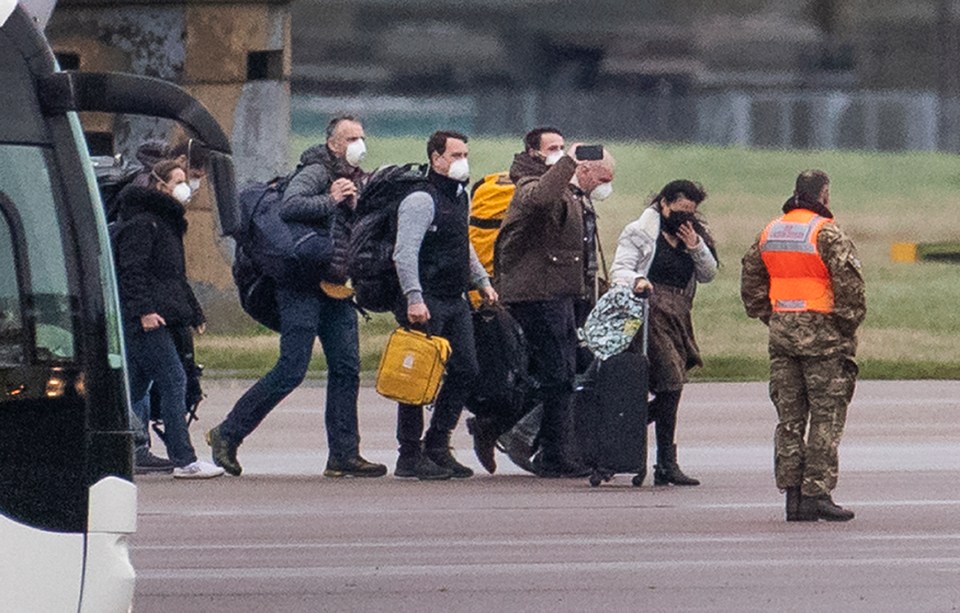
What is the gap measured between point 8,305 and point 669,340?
256 inches

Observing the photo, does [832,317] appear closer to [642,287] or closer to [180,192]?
[642,287]

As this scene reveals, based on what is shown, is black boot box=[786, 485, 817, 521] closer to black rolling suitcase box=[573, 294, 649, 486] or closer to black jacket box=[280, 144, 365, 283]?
black rolling suitcase box=[573, 294, 649, 486]

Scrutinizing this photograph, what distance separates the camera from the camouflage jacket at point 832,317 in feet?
39.1

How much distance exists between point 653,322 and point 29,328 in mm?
6457

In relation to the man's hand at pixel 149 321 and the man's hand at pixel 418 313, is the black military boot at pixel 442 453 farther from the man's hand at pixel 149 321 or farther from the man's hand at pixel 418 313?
the man's hand at pixel 149 321

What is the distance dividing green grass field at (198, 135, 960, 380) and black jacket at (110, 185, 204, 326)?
7420mm

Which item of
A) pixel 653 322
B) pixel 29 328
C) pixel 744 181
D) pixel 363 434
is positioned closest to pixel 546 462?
pixel 653 322

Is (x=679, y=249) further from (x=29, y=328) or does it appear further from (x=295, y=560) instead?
(x=29, y=328)

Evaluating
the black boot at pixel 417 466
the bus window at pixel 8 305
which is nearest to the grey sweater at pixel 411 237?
the black boot at pixel 417 466

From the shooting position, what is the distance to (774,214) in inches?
1166

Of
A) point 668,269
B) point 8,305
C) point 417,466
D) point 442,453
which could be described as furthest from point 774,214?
point 8,305

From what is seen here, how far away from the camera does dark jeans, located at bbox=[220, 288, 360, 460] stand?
1359 centimetres

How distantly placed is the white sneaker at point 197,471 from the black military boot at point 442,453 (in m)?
1.03

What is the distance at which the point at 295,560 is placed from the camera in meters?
11.1
